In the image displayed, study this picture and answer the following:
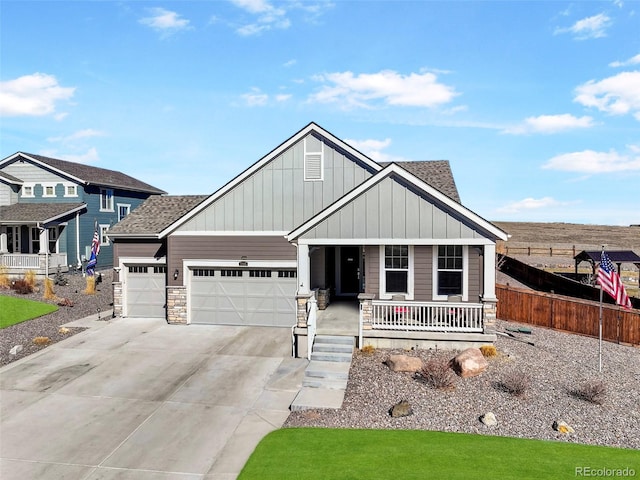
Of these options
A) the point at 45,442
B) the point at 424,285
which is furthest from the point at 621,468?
the point at 45,442

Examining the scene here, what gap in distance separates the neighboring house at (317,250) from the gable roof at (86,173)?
14823 millimetres

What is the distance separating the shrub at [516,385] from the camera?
1029 cm

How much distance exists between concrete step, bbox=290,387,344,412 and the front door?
8.82 meters

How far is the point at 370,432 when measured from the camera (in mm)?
8703

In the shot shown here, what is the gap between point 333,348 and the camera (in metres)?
13.2

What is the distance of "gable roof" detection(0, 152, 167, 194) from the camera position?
1260 inches

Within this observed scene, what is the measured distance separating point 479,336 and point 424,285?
Result: 293cm

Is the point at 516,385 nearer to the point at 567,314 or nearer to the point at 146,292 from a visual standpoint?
the point at 567,314

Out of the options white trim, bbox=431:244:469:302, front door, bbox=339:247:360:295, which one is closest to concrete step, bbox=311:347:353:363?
white trim, bbox=431:244:469:302

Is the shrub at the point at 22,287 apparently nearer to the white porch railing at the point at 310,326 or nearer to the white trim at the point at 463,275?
the white porch railing at the point at 310,326

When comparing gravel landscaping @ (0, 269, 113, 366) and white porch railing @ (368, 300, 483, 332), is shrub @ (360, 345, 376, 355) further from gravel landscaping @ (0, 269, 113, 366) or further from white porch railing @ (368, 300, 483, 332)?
gravel landscaping @ (0, 269, 113, 366)

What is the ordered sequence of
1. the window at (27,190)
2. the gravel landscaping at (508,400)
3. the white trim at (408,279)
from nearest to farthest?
the gravel landscaping at (508,400)
the white trim at (408,279)
the window at (27,190)

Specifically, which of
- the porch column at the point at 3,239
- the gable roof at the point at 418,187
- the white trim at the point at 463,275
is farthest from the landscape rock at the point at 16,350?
the porch column at the point at 3,239

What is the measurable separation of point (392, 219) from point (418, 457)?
7909mm
